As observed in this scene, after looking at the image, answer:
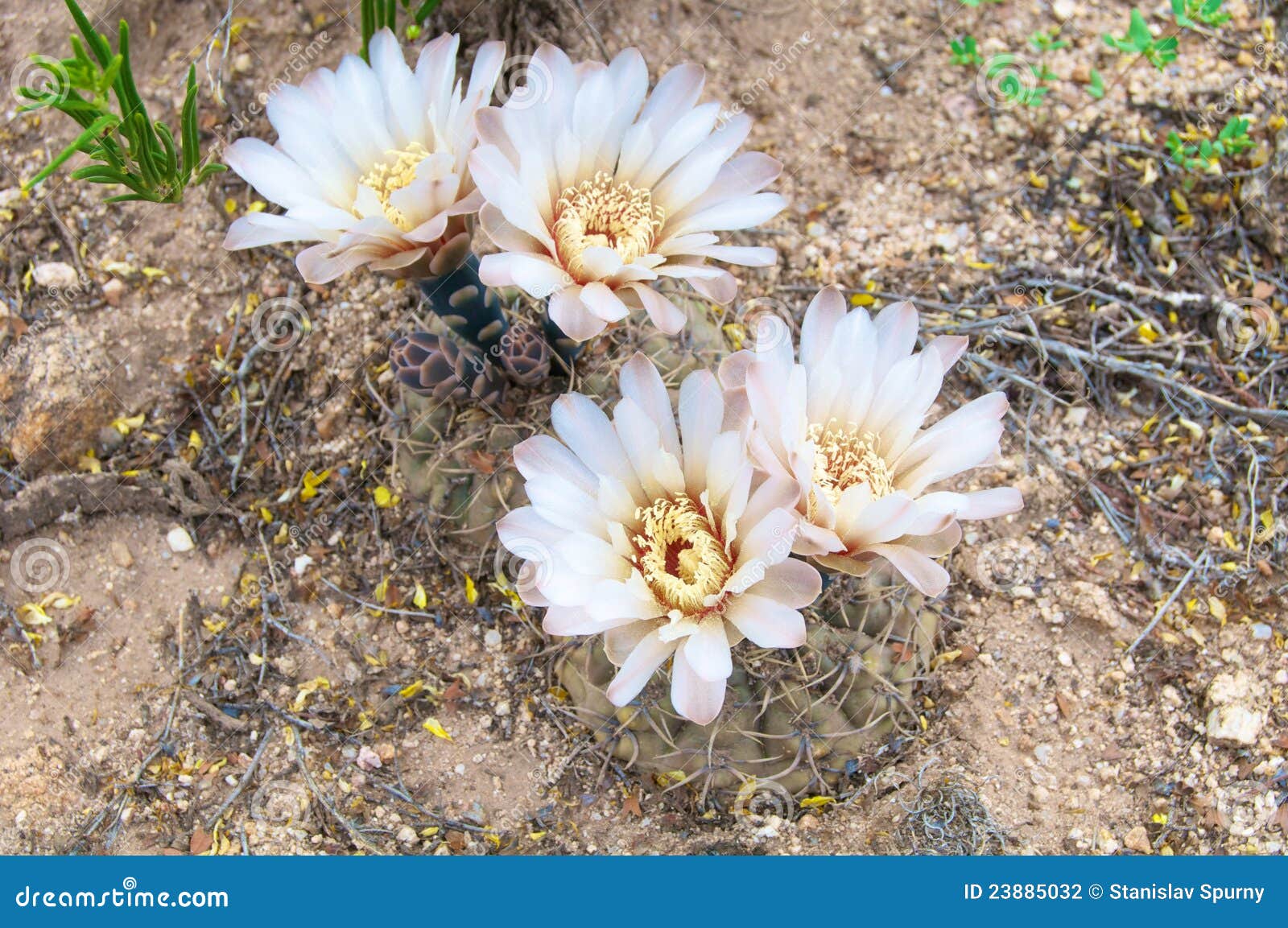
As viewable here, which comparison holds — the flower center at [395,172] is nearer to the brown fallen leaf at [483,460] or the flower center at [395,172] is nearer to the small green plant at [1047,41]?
the brown fallen leaf at [483,460]

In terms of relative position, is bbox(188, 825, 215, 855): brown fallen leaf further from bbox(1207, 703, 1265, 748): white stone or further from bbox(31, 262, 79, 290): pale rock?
bbox(1207, 703, 1265, 748): white stone

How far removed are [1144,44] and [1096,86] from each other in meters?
0.19

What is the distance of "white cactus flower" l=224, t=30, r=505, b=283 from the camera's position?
1812 millimetres

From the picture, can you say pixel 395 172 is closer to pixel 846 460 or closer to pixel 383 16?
pixel 383 16

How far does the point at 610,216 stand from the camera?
6.53 feet

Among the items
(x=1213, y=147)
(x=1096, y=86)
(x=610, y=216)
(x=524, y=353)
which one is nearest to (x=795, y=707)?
(x=524, y=353)

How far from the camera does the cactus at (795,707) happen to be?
6.85ft

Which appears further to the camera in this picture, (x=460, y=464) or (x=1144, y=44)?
(x=1144, y=44)

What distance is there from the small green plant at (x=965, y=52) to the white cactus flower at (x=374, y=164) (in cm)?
167

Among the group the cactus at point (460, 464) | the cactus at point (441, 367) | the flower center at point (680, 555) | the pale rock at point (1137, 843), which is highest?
the cactus at point (441, 367)

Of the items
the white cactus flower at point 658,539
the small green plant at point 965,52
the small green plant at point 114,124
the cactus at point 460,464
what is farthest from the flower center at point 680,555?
the small green plant at point 965,52

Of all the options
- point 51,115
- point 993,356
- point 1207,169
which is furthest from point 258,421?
point 1207,169
